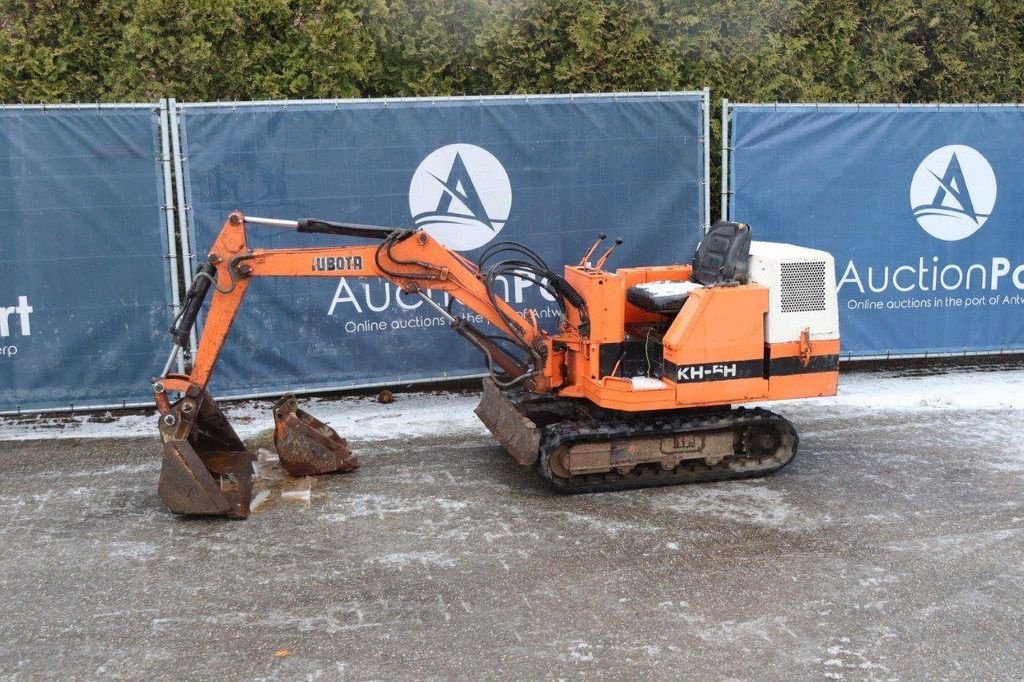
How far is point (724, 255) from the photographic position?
303 inches

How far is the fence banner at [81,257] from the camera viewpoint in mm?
8820

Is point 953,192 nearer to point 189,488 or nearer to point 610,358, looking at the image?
point 610,358

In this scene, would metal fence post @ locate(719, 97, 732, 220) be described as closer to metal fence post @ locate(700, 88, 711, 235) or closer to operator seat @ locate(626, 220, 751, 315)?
metal fence post @ locate(700, 88, 711, 235)

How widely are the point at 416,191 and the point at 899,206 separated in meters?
4.69

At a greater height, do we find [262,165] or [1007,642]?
[262,165]

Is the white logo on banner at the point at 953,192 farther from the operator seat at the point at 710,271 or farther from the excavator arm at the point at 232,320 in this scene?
the excavator arm at the point at 232,320

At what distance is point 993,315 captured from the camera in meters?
10.7

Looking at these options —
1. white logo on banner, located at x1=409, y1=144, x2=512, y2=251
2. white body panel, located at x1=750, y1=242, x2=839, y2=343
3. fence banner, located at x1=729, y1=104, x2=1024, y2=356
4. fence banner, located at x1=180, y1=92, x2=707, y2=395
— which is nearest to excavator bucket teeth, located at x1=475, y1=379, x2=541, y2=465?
fence banner, located at x1=180, y1=92, x2=707, y2=395

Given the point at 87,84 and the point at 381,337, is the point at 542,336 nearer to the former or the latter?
the point at 381,337

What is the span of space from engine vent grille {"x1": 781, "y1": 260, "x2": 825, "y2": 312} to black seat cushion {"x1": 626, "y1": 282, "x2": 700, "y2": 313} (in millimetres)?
640

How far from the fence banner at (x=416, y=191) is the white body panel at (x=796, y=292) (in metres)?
2.41

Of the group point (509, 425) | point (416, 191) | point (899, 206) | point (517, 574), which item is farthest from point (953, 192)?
point (517, 574)

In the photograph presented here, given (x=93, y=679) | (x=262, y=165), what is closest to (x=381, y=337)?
(x=262, y=165)

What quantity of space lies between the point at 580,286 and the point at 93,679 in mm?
4259
